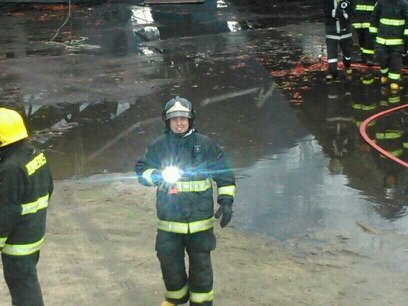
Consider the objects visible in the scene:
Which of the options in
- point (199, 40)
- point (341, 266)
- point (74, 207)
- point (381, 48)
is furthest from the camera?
point (199, 40)

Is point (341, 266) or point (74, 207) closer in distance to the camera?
point (341, 266)

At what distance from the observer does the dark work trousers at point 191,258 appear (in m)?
4.07

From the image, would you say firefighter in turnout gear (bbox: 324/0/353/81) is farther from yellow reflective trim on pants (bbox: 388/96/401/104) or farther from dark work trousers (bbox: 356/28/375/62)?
yellow reflective trim on pants (bbox: 388/96/401/104)

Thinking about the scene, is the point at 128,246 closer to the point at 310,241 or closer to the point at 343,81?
the point at 310,241

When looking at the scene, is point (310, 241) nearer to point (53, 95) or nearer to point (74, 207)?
point (74, 207)

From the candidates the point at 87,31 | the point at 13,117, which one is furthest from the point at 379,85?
the point at 87,31

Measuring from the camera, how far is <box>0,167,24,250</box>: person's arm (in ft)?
11.6

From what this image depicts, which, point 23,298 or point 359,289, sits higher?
point 23,298

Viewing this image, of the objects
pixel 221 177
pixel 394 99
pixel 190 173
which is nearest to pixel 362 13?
pixel 394 99

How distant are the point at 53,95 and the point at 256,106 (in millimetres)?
3385

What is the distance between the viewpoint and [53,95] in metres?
10.0

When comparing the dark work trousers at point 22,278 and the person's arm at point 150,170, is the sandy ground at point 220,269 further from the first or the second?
the person's arm at point 150,170

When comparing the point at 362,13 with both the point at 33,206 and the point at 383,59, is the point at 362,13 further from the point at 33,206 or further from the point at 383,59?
the point at 33,206

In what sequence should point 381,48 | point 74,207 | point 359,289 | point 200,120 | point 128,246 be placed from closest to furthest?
point 359,289
point 128,246
point 74,207
point 200,120
point 381,48
